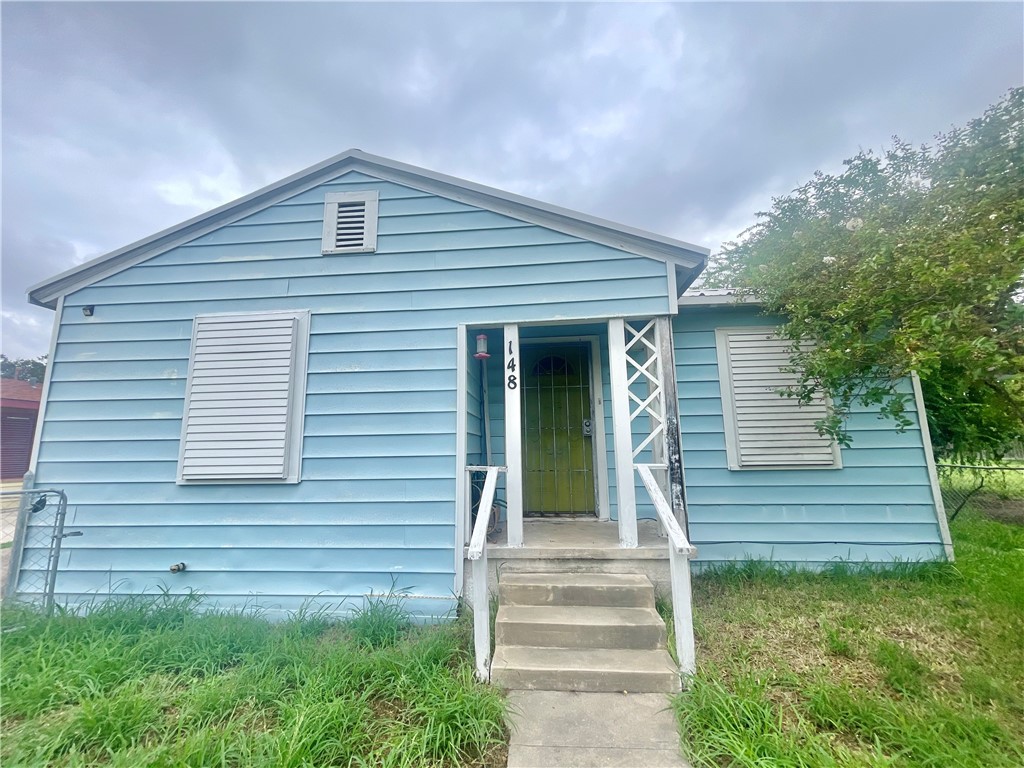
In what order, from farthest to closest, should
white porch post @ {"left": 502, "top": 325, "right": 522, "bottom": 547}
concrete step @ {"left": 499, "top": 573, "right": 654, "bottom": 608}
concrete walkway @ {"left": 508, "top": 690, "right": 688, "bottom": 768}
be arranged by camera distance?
white porch post @ {"left": 502, "top": 325, "right": 522, "bottom": 547}, concrete step @ {"left": 499, "top": 573, "right": 654, "bottom": 608}, concrete walkway @ {"left": 508, "top": 690, "right": 688, "bottom": 768}

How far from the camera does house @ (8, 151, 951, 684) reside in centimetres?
354

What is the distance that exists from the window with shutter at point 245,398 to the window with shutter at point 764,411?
4.39 meters

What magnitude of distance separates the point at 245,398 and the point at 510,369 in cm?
252

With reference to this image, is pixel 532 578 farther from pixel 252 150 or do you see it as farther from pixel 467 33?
Answer: pixel 252 150

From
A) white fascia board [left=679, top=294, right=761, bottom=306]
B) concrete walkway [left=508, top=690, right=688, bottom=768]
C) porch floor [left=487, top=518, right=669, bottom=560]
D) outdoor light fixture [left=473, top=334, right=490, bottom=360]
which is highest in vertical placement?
white fascia board [left=679, top=294, right=761, bottom=306]

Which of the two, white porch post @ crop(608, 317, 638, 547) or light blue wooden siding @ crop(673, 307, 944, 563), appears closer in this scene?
white porch post @ crop(608, 317, 638, 547)

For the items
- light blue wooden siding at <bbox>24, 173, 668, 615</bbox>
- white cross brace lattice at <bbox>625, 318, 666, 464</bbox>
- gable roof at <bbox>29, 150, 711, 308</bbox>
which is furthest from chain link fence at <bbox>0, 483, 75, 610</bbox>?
white cross brace lattice at <bbox>625, 318, 666, 464</bbox>

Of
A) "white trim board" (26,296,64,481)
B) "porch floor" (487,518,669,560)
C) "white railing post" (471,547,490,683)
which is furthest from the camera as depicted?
"white trim board" (26,296,64,481)

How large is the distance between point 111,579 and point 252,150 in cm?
960

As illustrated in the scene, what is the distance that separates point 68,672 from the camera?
2.45 m

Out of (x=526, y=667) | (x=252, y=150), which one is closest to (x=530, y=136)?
(x=252, y=150)

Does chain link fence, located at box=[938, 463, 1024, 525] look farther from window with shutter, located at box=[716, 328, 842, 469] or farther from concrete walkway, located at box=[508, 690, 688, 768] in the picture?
concrete walkway, located at box=[508, 690, 688, 768]

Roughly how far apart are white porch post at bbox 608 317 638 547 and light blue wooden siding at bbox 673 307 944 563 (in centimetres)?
132

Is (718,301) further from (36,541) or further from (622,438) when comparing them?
(36,541)
